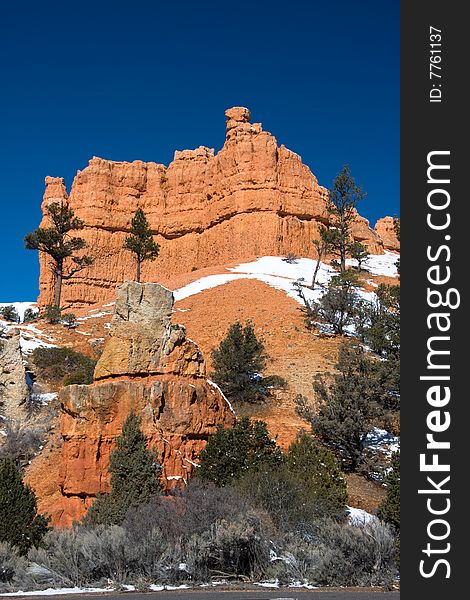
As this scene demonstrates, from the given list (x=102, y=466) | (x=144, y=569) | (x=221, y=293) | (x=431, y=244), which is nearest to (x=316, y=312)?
(x=221, y=293)

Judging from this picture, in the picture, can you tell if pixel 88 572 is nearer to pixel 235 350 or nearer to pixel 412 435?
pixel 412 435

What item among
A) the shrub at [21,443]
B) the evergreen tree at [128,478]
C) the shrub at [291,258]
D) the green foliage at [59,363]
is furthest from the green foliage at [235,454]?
the shrub at [291,258]

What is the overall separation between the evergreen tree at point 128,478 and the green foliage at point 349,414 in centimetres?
668

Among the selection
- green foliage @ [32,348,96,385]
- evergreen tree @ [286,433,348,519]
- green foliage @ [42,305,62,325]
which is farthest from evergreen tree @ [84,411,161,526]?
green foliage @ [42,305,62,325]

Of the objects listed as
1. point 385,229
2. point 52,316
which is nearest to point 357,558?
point 52,316

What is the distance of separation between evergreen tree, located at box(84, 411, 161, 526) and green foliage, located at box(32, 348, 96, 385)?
11365 millimetres

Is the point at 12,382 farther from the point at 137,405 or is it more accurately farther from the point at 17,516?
the point at 17,516

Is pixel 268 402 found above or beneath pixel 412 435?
above

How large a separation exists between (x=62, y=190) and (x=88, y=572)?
6475 centimetres

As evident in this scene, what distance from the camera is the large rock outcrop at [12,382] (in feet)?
79.3

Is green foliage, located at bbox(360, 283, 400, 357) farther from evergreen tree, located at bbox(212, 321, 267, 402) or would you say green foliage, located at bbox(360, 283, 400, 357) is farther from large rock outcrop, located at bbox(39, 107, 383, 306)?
large rock outcrop, located at bbox(39, 107, 383, 306)

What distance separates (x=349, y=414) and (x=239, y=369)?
589cm

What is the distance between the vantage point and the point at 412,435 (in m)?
6.51

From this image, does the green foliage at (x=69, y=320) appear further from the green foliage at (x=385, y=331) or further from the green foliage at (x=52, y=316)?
the green foliage at (x=385, y=331)
